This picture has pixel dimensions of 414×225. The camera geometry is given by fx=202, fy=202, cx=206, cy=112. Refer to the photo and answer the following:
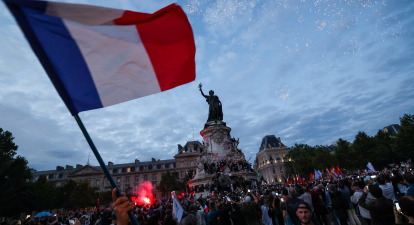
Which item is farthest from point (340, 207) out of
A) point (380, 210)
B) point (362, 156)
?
point (362, 156)

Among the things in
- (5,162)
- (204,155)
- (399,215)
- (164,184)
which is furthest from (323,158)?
(5,162)

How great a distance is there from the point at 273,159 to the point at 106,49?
95139 millimetres

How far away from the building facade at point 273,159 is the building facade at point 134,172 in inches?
1388

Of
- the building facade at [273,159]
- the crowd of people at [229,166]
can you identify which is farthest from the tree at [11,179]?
the building facade at [273,159]

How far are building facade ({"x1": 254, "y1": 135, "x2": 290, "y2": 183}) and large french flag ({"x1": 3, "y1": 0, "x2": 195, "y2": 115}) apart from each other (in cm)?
8717

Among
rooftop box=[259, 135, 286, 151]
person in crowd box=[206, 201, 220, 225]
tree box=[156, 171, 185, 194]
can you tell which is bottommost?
tree box=[156, 171, 185, 194]

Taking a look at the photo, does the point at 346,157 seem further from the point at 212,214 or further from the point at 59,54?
the point at 59,54

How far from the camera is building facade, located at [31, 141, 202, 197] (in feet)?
240

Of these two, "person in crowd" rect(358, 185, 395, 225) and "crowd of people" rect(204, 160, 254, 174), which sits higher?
"crowd of people" rect(204, 160, 254, 174)

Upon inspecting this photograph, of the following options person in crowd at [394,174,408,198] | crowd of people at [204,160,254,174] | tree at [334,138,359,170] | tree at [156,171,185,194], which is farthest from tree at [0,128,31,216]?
tree at [334,138,359,170]

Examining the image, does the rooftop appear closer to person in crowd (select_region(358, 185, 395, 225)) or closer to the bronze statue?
the bronze statue

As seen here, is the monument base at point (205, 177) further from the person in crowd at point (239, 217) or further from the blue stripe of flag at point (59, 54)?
the blue stripe of flag at point (59, 54)

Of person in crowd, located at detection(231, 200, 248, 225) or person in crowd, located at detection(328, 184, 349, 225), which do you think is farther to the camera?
person in crowd, located at detection(328, 184, 349, 225)

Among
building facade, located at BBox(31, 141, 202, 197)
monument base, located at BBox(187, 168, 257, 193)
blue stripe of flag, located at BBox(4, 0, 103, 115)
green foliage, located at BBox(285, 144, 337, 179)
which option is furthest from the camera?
building facade, located at BBox(31, 141, 202, 197)
